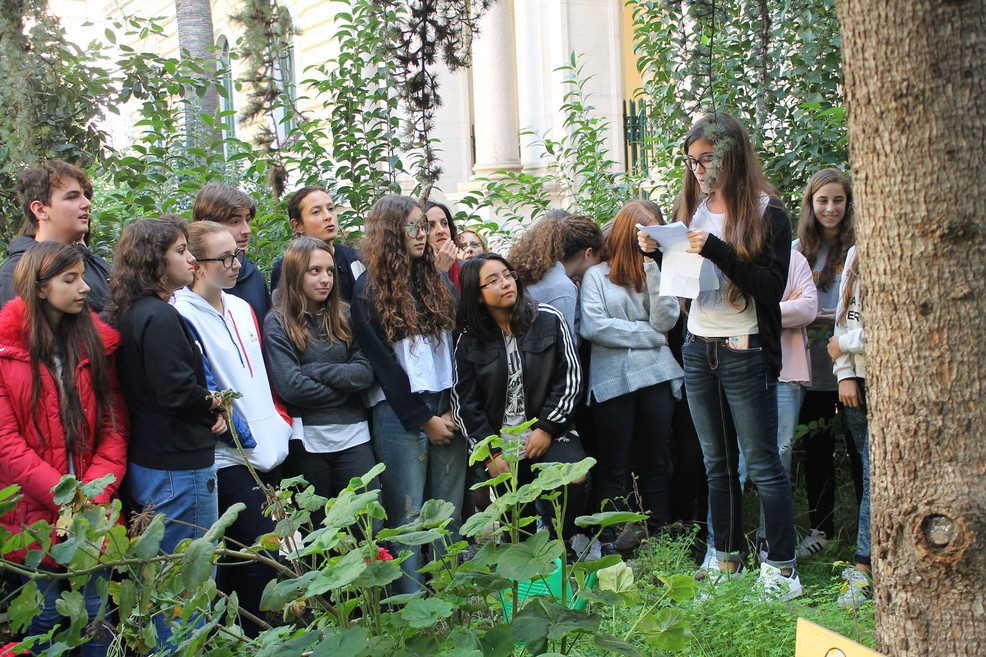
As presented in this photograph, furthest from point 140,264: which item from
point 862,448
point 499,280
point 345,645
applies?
point 862,448

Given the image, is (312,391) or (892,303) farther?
(312,391)

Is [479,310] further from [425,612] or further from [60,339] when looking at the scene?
[425,612]

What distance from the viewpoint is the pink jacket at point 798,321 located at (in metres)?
5.00

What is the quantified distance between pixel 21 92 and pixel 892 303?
15.1 feet

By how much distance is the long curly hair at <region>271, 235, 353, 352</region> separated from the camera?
4.57 meters

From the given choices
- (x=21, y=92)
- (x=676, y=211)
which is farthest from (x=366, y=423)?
(x=21, y=92)

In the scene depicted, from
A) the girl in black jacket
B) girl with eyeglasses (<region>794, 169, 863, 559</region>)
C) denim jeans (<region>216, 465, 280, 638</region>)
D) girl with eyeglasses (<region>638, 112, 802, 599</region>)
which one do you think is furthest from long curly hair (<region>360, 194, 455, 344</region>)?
girl with eyeglasses (<region>794, 169, 863, 559</region>)

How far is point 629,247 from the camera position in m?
5.26

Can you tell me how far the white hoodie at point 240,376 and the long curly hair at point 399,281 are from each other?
67cm

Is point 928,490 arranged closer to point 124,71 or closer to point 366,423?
point 366,423

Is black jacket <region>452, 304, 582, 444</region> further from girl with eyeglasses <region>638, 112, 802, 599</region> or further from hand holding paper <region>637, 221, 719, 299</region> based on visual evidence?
hand holding paper <region>637, 221, 719, 299</region>

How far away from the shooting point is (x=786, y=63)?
237 inches

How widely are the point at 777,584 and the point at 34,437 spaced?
2940 mm

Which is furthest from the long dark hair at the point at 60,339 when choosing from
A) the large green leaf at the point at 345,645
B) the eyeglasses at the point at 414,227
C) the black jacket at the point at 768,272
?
the black jacket at the point at 768,272
